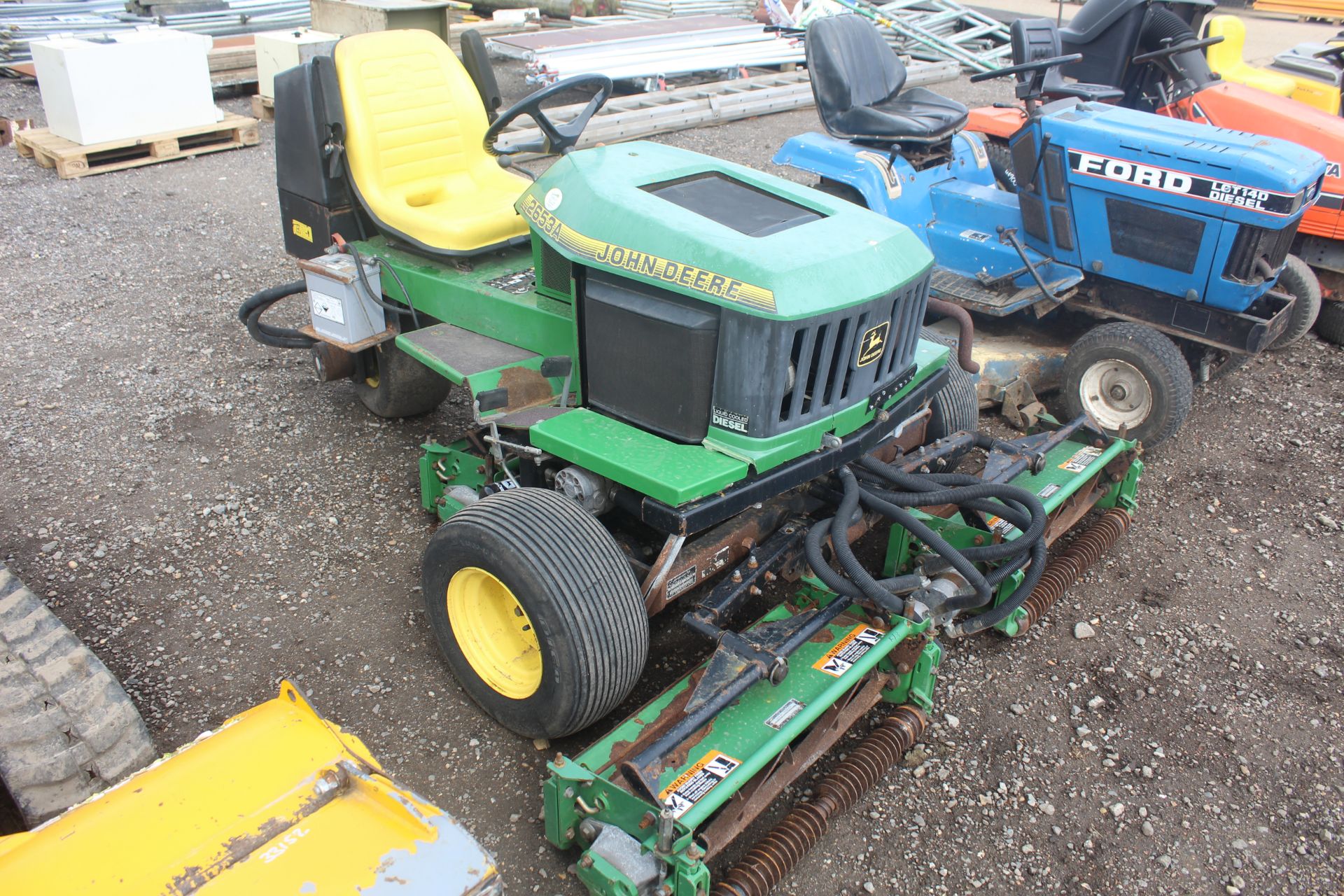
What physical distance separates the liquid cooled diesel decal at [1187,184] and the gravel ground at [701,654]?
3.57 ft

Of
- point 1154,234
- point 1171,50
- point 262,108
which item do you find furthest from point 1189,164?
point 262,108

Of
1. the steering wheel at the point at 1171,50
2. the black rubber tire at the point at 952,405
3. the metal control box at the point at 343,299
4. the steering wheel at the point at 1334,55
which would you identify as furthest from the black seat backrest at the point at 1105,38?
the metal control box at the point at 343,299

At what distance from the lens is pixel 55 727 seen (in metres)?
2.42

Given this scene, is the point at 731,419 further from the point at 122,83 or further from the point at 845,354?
the point at 122,83

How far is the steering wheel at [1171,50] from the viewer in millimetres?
4969

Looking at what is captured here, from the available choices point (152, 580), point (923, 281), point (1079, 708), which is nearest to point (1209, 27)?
point (923, 281)

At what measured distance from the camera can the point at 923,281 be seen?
3.00 m

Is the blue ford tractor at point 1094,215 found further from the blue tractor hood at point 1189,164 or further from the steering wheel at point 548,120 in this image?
the steering wheel at point 548,120

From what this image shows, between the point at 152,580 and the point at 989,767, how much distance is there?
2.72 meters

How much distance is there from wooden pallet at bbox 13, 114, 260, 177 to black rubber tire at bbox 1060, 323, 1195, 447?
622cm

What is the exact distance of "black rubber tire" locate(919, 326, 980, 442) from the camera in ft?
12.2

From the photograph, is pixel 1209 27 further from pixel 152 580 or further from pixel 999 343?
pixel 152 580

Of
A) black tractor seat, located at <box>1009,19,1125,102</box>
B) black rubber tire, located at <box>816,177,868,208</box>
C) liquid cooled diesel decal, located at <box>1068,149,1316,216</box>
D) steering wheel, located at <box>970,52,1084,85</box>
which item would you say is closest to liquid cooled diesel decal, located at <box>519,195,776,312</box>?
black rubber tire, located at <box>816,177,868,208</box>

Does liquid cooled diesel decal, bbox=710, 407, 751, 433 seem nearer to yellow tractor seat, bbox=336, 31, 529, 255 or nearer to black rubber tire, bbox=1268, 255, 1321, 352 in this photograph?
yellow tractor seat, bbox=336, 31, 529, 255
